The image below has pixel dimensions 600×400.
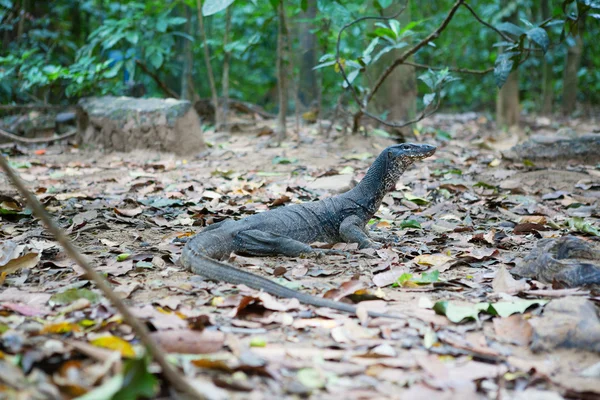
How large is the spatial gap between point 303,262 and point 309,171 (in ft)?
10.4

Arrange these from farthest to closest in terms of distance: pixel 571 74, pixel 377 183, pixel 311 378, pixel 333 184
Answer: pixel 571 74 → pixel 333 184 → pixel 377 183 → pixel 311 378

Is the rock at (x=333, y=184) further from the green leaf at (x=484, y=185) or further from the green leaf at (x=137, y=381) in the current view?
the green leaf at (x=137, y=381)

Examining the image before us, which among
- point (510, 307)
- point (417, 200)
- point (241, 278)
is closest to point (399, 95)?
point (417, 200)

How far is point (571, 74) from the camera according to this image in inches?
548

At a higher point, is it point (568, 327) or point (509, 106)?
point (509, 106)

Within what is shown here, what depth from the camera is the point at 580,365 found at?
2373mm

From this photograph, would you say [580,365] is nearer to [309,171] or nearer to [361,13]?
[309,171]

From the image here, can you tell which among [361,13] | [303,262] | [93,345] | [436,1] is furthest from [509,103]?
[93,345]

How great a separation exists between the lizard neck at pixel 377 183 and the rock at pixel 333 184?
1.10 m

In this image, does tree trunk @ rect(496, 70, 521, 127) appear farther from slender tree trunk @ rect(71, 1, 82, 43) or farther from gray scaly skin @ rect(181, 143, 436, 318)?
slender tree trunk @ rect(71, 1, 82, 43)

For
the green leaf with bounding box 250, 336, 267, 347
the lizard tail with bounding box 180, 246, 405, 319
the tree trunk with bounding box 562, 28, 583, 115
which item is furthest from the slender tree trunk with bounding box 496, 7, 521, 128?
the green leaf with bounding box 250, 336, 267, 347

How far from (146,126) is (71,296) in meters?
5.66

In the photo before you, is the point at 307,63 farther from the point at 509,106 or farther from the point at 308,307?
the point at 308,307

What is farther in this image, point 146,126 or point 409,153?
point 146,126
